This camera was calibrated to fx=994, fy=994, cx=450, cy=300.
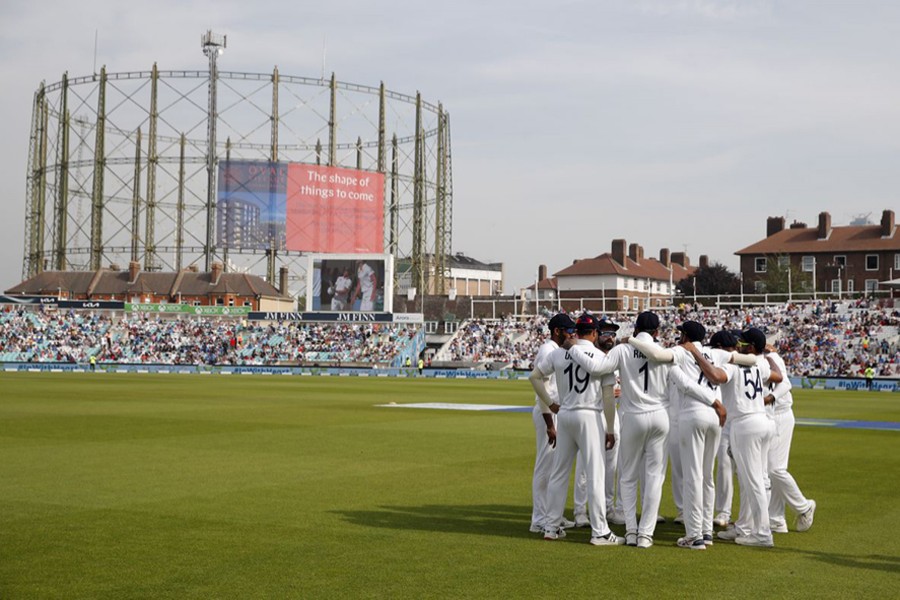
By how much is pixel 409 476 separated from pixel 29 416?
13.7 m

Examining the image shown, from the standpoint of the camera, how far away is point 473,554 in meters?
8.64

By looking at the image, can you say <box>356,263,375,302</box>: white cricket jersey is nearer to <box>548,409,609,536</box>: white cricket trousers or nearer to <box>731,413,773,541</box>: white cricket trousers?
<box>548,409,609,536</box>: white cricket trousers

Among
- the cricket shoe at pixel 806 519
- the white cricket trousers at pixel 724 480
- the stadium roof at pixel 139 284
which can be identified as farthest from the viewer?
the stadium roof at pixel 139 284

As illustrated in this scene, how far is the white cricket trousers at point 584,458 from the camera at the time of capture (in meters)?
9.10

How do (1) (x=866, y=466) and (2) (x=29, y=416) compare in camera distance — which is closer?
(1) (x=866, y=466)

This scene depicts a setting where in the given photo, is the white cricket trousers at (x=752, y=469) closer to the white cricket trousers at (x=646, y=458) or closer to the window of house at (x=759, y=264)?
the white cricket trousers at (x=646, y=458)

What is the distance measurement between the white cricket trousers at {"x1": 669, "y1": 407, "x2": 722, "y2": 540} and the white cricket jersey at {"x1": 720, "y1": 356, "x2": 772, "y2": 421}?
36cm

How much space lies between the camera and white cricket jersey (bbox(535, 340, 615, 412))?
9141 mm

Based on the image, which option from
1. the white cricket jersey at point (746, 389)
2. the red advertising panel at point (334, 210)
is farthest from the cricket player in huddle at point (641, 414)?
the red advertising panel at point (334, 210)

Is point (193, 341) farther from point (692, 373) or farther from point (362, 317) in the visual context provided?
point (692, 373)

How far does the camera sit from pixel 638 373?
9.05 m

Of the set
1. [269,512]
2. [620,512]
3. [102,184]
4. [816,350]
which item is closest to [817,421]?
[620,512]

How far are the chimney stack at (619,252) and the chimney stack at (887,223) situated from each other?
26.4 metres

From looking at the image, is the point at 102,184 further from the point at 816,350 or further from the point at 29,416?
the point at 29,416
